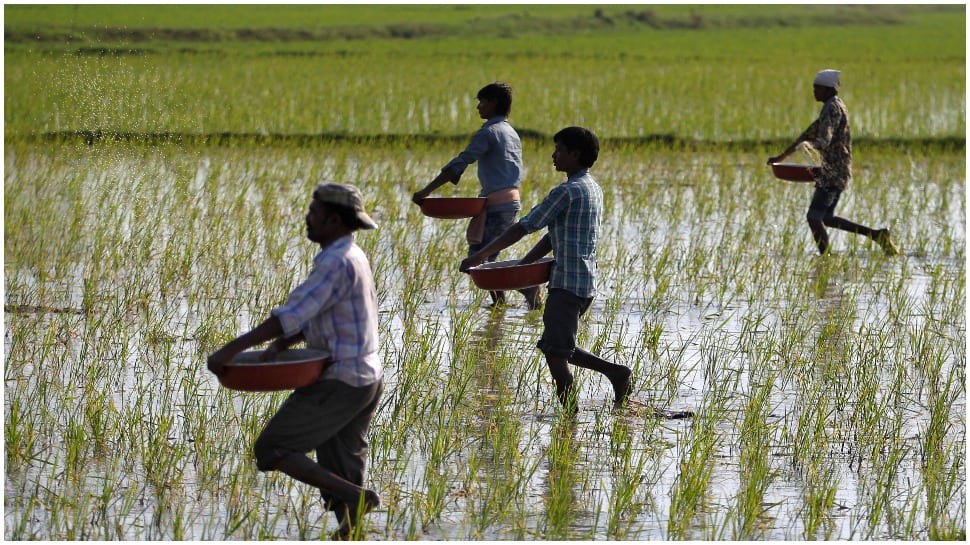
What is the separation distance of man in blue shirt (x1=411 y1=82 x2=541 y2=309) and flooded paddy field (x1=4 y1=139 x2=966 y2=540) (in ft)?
1.52

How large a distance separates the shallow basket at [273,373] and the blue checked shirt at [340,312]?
0.05 m

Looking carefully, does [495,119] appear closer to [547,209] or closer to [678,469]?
[547,209]

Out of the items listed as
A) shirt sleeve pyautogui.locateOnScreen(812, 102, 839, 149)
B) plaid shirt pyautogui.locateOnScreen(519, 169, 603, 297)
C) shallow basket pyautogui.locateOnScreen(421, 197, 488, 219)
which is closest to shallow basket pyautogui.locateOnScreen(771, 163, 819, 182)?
shirt sleeve pyautogui.locateOnScreen(812, 102, 839, 149)

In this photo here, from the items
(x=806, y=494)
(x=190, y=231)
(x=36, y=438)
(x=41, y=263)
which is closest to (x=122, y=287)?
(x=41, y=263)

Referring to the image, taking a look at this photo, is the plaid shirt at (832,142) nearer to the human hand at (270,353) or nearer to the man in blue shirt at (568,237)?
the man in blue shirt at (568,237)

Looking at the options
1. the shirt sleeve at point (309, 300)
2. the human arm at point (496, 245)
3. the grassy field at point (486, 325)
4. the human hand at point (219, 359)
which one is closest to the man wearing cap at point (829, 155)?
the grassy field at point (486, 325)

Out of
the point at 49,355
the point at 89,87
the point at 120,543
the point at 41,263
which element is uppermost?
the point at 89,87

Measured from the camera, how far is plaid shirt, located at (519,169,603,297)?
5020mm

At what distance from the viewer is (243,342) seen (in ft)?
11.8

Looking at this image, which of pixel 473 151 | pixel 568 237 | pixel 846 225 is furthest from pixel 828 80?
pixel 568 237

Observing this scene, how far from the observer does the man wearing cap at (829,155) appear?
847 cm

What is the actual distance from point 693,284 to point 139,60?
17968 millimetres

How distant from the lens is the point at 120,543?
375 cm

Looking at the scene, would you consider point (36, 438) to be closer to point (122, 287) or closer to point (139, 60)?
point (122, 287)
